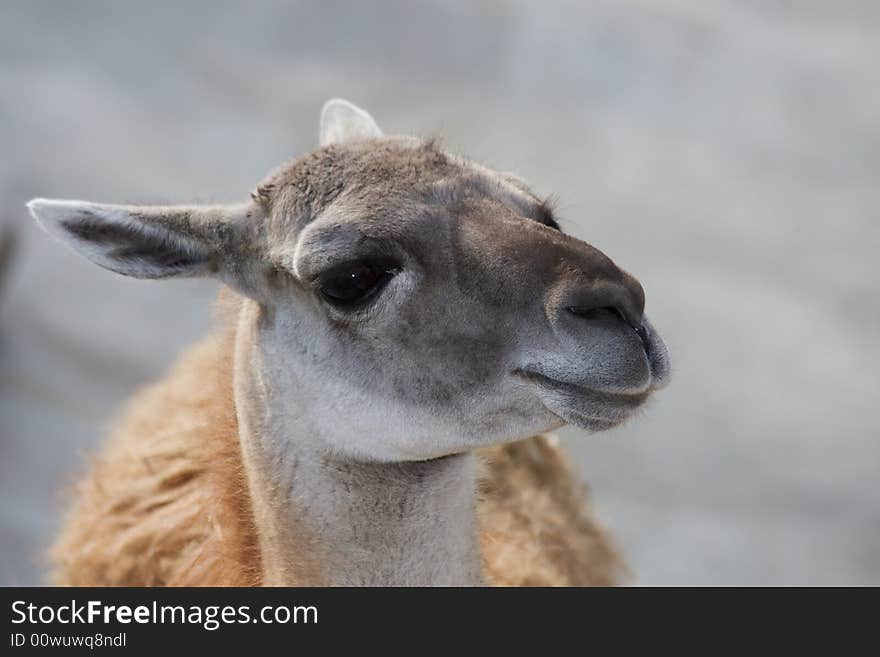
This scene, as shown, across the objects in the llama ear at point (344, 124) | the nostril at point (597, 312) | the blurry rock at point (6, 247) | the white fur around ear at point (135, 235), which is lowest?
the nostril at point (597, 312)

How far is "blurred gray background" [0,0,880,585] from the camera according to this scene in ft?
19.8

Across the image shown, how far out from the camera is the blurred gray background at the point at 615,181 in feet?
19.8

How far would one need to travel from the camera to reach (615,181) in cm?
746

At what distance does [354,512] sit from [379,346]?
0.40 meters

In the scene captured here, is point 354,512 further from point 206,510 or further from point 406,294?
point 206,510

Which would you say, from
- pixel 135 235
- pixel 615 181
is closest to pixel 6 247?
pixel 615 181

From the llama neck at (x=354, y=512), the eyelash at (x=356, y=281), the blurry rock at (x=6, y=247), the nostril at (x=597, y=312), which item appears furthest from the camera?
the blurry rock at (x=6, y=247)

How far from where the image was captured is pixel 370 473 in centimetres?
280

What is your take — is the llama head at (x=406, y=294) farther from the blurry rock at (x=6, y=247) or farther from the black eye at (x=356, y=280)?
the blurry rock at (x=6, y=247)

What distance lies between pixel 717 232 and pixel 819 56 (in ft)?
5.80

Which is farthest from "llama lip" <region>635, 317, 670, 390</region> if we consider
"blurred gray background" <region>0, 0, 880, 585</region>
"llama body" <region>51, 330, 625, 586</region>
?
"blurred gray background" <region>0, 0, 880, 585</region>

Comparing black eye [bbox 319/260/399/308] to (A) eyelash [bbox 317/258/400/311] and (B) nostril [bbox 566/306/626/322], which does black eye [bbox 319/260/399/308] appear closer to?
(A) eyelash [bbox 317/258/400/311]

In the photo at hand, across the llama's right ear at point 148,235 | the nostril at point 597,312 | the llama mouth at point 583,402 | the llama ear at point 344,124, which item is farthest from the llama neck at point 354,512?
the llama ear at point 344,124
